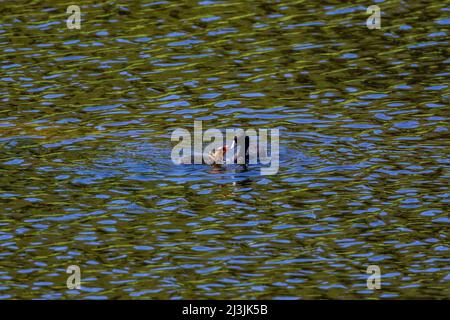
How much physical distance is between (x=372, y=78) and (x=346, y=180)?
6019 millimetres

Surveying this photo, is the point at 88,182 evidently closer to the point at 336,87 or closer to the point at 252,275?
the point at 252,275

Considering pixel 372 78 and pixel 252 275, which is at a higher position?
pixel 372 78

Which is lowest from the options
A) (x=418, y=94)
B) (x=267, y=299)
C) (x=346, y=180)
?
(x=267, y=299)

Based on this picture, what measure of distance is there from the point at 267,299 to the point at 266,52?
40.9ft

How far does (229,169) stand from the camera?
2206 centimetres

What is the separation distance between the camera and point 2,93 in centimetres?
2641

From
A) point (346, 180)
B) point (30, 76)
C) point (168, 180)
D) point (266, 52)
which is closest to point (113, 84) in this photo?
point (30, 76)

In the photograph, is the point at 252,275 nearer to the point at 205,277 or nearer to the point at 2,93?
the point at 205,277

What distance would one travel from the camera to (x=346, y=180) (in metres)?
21.0

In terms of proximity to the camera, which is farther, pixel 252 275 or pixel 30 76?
pixel 30 76

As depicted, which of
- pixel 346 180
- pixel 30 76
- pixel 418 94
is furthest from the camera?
pixel 30 76

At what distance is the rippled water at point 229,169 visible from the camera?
699 inches

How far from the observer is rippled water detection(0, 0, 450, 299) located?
58.2 feet

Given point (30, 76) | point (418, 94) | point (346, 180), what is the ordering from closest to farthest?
1. point (346, 180)
2. point (418, 94)
3. point (30, 76)
